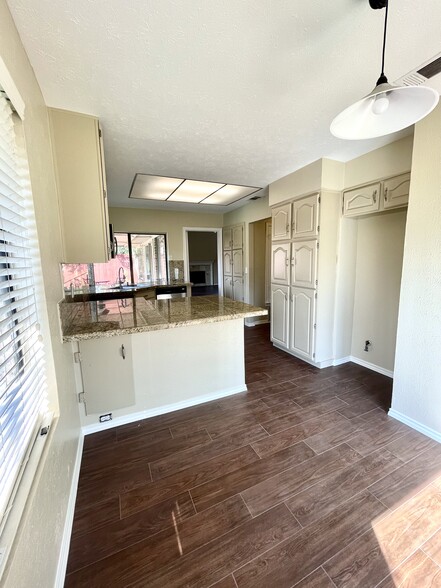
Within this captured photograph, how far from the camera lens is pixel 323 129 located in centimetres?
209

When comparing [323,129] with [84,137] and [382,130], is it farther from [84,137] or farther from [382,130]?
[84,137]

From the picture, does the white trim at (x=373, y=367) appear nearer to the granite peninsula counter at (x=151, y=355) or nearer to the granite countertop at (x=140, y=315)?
the granite peninsula counter at (x=151, y=355)

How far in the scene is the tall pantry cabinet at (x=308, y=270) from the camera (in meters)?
2.91

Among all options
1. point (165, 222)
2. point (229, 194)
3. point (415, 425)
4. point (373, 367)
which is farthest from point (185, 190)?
point (415, 425)

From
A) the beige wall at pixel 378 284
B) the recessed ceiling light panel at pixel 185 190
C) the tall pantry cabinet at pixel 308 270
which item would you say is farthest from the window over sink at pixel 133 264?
the beige wall at pixel 378 284

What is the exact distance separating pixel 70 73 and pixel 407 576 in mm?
3036

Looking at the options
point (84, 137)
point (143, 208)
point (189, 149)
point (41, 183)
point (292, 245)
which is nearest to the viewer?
point (41, 183)

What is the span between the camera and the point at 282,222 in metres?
3.42

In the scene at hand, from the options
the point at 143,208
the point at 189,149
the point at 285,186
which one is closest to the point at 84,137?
the point at 189,149

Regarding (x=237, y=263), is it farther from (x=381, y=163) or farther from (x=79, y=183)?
(x=79, y=183)

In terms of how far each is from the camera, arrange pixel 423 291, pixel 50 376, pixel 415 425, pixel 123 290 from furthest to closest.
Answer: pixel 123 290, pixel 415 425, pixel 423 291, pixel 50 376

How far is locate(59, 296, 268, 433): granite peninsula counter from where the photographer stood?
1979 millimetres

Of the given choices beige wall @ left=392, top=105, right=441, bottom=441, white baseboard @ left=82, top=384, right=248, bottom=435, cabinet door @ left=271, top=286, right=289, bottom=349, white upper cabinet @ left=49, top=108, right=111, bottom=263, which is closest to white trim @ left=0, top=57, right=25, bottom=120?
white upper cabinet @ left=49, top=108, right=111, bottom=263

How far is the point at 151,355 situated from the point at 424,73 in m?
2.75
